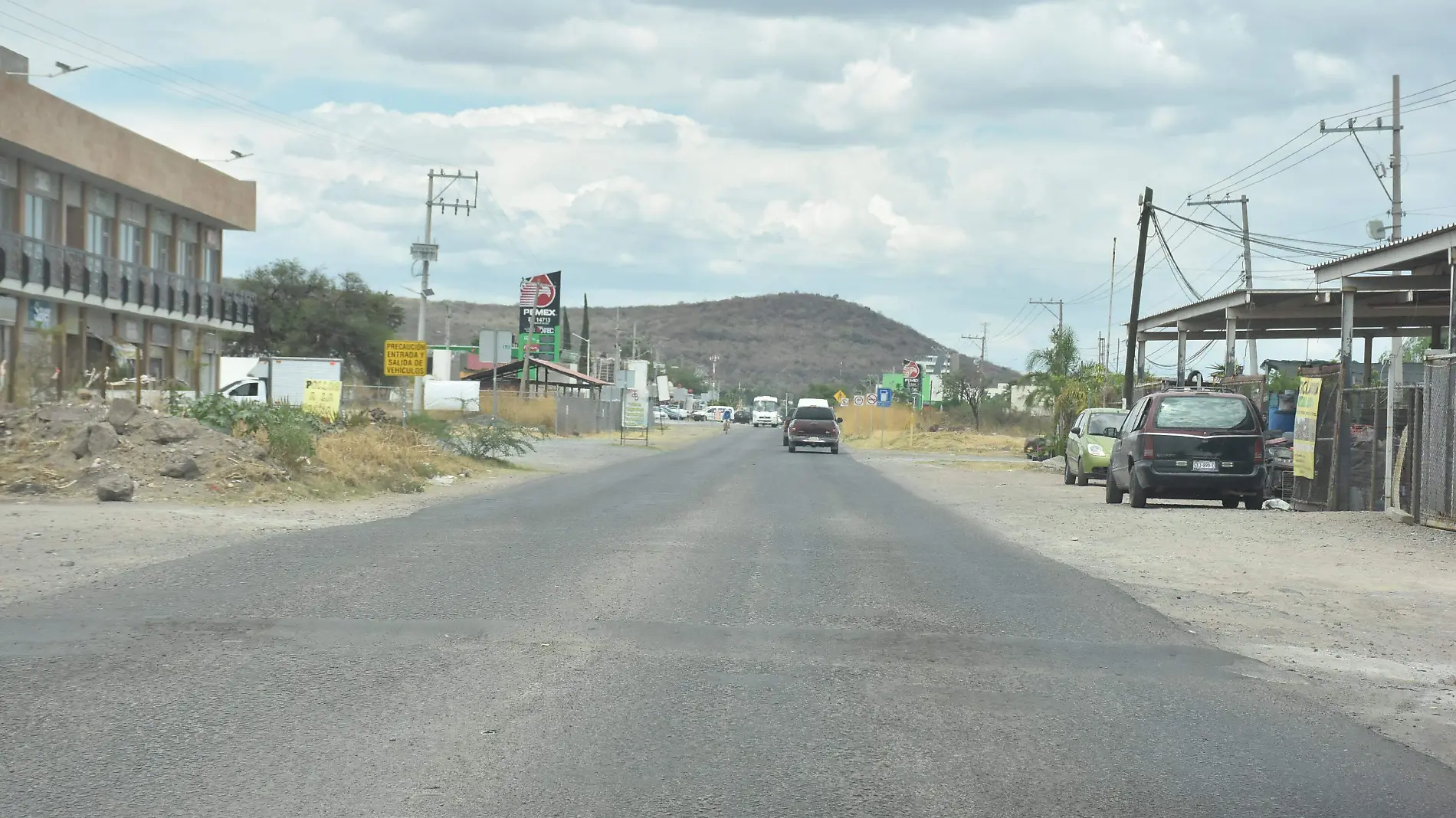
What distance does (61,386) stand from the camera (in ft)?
78.5

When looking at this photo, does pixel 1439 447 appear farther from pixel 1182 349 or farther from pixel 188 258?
pixel 188 258

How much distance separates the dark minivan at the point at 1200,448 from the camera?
21.4 metres

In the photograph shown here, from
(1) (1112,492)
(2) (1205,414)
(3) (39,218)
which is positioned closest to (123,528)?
(2) (1205,414)

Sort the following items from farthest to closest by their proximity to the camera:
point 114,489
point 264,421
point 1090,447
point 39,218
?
point 39,218 → point 1090,447 → point 264,421 → point 114,489

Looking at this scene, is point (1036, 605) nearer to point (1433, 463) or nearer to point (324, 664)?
point (324, 664)

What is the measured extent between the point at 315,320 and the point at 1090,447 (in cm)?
6209

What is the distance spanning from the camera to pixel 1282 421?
85.1 ft

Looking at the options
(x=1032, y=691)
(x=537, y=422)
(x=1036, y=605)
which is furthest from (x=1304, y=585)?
(x=537, y=422)

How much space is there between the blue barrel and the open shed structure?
4.79ft

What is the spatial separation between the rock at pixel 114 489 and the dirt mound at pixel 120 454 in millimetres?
263

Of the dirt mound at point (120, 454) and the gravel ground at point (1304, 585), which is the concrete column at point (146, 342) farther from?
the gravel ground at point (1304, 585)

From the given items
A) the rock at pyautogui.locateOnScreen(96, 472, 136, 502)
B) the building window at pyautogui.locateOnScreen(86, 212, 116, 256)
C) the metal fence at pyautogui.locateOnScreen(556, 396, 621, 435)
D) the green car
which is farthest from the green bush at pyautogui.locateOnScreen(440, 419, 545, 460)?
the metal fence at pyautogui.locateOnScreen(556, 396, 621, 435)

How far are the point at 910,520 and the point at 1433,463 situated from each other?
21.2 feet

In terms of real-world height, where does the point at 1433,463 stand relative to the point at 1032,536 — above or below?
above
